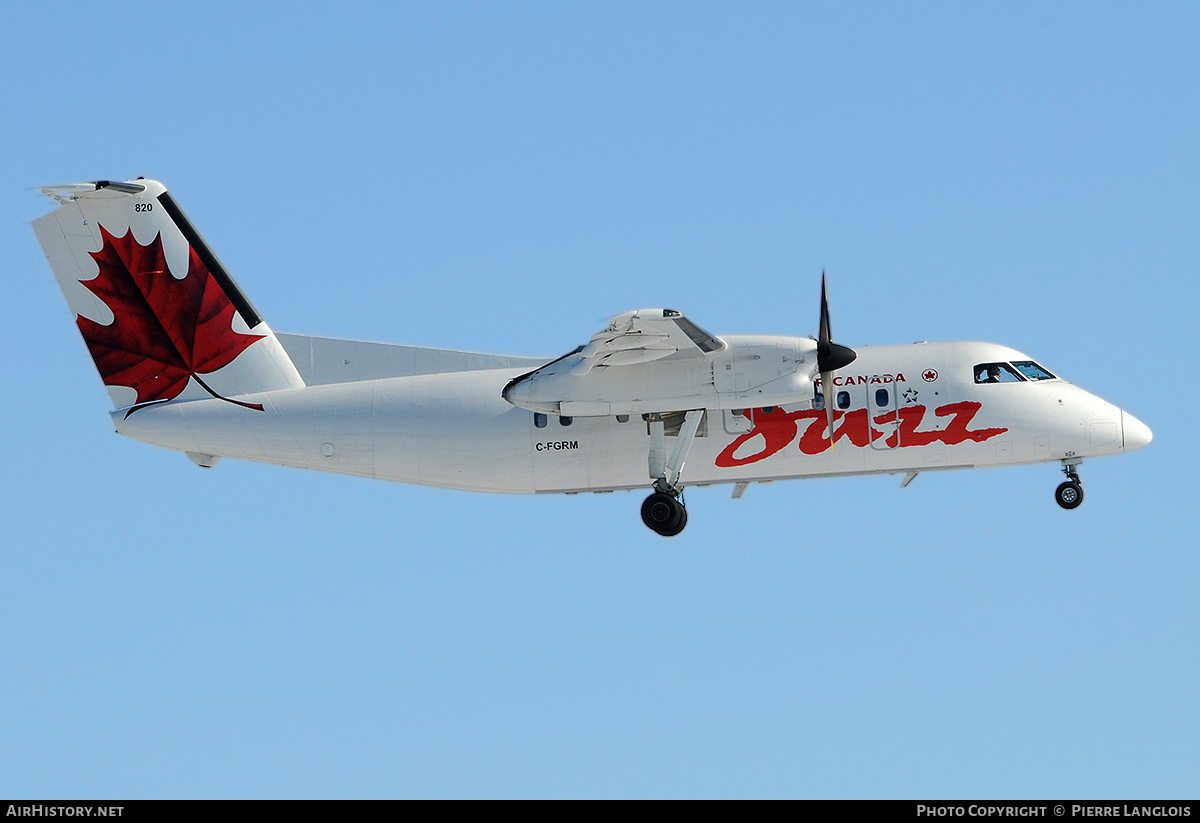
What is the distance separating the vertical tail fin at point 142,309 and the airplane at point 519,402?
0.08 feet

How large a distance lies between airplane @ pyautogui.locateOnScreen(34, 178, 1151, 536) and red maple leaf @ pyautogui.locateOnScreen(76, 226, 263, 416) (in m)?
0.03

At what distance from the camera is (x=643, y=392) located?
1828 cm

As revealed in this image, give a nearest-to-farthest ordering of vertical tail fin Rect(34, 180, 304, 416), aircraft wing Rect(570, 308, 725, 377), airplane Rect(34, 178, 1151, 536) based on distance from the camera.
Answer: aircraft wing Rect(570, 308, 725, 377), airplane Rect(34, 178, 1151, 536), vertical tail fin Rect(34, 180, 304, 416)

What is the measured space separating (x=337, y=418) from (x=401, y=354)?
5.12 ft

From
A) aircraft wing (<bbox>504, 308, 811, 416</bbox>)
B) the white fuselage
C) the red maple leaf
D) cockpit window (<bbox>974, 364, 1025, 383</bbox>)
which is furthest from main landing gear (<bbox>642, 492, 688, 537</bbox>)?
the red maple leaf

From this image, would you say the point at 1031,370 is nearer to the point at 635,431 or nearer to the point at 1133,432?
the point at 1133,432

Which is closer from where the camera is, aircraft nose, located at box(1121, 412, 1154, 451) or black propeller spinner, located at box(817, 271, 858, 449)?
black propeller spinner, located at box(817, 271, 858, 449)

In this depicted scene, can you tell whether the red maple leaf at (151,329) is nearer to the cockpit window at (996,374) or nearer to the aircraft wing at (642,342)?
the aircraft wing at (642,342)

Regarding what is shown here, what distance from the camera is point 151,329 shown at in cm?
2012

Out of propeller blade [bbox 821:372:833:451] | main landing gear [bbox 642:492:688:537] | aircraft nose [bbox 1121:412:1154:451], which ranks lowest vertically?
main landing gear [bbox 642:492:688:537]

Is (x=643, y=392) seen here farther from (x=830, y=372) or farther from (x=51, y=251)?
(x=51, y=251)

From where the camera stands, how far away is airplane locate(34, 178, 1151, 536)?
18.4 meters

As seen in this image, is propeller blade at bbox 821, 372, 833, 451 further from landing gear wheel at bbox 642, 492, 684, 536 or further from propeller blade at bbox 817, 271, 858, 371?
landing gear wheel at bbox 642, 492, 684, 536
